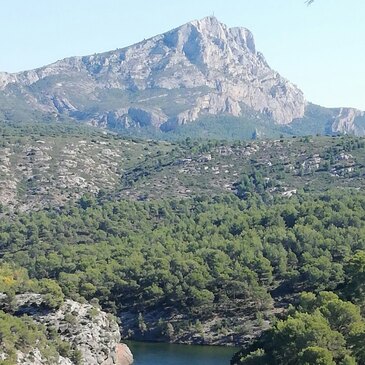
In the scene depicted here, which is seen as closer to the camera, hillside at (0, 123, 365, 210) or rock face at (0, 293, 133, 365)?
rock face at (0, 293, 133, 365)

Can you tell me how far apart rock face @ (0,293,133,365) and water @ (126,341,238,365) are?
4.61 metres

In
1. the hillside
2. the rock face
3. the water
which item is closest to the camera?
the rock face

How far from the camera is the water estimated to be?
85438 millimetres

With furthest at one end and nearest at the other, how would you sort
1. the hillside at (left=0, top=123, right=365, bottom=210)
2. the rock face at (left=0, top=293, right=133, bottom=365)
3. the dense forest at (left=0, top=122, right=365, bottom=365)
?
1. the hillside at (left=0, top=123, right=365, bottom=210)
2. the rock face at (left=0, top=293, right=133, bottom=365)
3. the dense forest at (left=0, top=122, right=365, bottom=365)

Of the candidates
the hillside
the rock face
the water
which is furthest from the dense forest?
the water

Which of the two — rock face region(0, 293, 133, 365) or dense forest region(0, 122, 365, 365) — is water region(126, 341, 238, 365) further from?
rock face region(0, 293, 133, 365)

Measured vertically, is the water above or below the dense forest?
below

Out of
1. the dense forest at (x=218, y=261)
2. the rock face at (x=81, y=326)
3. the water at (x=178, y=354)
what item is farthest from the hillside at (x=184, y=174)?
the rock face at (x=81, y=326)

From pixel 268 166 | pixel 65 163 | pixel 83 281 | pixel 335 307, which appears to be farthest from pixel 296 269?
pixel 65 163

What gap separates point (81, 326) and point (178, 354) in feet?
49.8

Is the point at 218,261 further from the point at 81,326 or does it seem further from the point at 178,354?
the point at 81,326

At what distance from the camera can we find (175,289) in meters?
106

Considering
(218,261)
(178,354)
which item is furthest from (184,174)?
(178,354)

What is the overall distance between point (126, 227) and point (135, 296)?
35140mm
